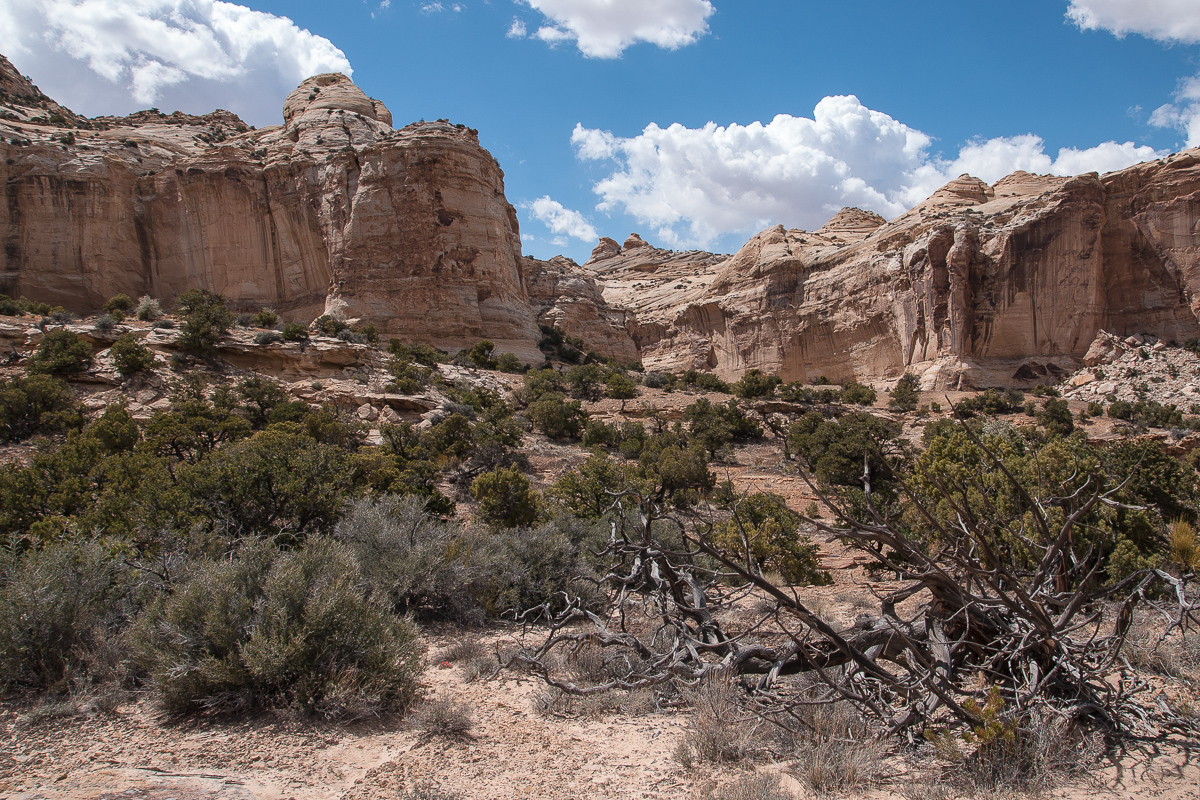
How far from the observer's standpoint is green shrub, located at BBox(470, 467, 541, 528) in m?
10.8

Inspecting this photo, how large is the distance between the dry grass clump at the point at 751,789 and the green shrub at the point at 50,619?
13.0ft

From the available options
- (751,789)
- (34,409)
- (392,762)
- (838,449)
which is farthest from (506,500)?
(34,409)

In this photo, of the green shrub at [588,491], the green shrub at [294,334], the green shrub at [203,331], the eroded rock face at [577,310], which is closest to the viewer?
the green shrub at [588,491]

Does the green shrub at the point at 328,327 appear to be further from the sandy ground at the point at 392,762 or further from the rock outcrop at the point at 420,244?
the sandy ground at the point at 392,762

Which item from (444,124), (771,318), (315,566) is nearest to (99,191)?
(444,124)

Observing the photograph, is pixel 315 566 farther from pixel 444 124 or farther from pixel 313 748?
pixel 444 124

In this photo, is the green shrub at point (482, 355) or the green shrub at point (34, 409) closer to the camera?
the green shrub at point (34, 409)

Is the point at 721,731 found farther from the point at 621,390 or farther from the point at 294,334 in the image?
the point at 294,334

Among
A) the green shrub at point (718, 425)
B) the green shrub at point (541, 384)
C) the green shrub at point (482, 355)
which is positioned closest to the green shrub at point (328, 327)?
the green shrub at point (482, 355)

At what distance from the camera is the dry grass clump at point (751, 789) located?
2.58 metres

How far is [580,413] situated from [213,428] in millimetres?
11511

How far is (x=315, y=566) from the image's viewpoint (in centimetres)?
463

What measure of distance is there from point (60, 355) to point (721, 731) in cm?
2229

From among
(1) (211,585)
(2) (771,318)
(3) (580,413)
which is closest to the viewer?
(1) (211,585)
